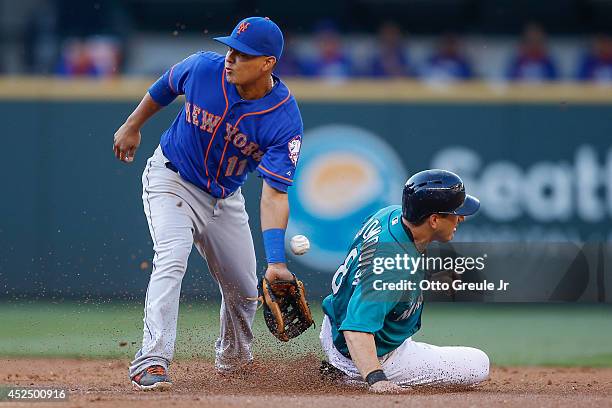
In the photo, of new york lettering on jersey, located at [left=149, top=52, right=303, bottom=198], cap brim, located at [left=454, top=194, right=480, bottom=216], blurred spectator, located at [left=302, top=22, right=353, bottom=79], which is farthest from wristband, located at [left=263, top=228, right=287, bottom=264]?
blurred spectator, located at [left=302, top=22, right=353, bottom=79]

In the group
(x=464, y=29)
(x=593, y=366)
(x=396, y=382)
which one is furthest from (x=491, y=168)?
(x=396, y=382)

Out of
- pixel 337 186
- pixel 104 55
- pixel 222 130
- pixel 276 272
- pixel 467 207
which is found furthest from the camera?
pixel 104 55

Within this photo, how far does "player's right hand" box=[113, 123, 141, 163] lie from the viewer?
5527 mm

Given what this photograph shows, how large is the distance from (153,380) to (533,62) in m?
7.73

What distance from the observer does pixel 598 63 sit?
11.5 meters

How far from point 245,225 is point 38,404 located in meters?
1.70

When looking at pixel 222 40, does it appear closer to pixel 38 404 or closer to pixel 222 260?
pixel 222 260

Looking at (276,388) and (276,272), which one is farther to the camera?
(276,388)

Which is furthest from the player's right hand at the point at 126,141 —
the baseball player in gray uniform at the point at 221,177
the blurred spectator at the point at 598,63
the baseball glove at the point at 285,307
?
the blurred spectator at the point at 598,63

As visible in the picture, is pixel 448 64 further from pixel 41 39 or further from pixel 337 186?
pixel 41 39

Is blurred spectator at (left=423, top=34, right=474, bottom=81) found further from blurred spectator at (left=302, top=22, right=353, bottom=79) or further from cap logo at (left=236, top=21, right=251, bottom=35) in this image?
cap logo at (left=236, top=21, right=251, bottom=35)

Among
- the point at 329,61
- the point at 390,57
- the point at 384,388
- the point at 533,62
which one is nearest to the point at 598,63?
the point at 533,62

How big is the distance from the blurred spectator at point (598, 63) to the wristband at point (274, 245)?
7235mm

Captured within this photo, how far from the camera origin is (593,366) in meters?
7.05
